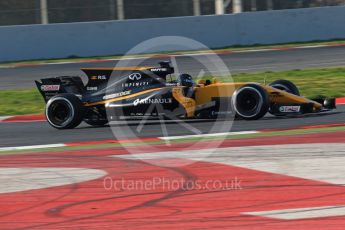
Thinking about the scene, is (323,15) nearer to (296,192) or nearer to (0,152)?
(0,152)

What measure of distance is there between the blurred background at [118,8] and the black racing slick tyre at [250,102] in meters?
15.2

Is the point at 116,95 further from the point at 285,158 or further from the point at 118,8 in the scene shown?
the point at 118,8

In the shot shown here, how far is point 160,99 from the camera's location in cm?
1212

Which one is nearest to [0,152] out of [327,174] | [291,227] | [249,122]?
[249,122]

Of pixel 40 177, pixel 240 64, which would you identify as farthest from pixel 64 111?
pixel 240 64

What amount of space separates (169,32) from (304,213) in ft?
65.9

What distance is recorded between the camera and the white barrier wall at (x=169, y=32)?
25703mm

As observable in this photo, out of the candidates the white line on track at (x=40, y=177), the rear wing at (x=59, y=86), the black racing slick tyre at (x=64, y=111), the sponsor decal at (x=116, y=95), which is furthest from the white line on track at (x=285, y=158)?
the rear wing at (x=59, y=86)

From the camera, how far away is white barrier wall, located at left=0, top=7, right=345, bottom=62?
25703 millimetres

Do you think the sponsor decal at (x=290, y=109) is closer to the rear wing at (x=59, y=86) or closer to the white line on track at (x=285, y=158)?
the white line on track at (x=285, y=158)

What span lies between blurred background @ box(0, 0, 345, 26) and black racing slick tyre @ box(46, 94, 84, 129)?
1415cm

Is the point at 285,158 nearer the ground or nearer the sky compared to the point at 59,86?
nearer the ground

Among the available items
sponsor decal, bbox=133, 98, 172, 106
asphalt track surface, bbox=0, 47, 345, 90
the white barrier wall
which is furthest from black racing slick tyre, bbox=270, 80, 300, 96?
the white barrier wall

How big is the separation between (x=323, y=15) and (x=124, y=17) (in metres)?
6.52
